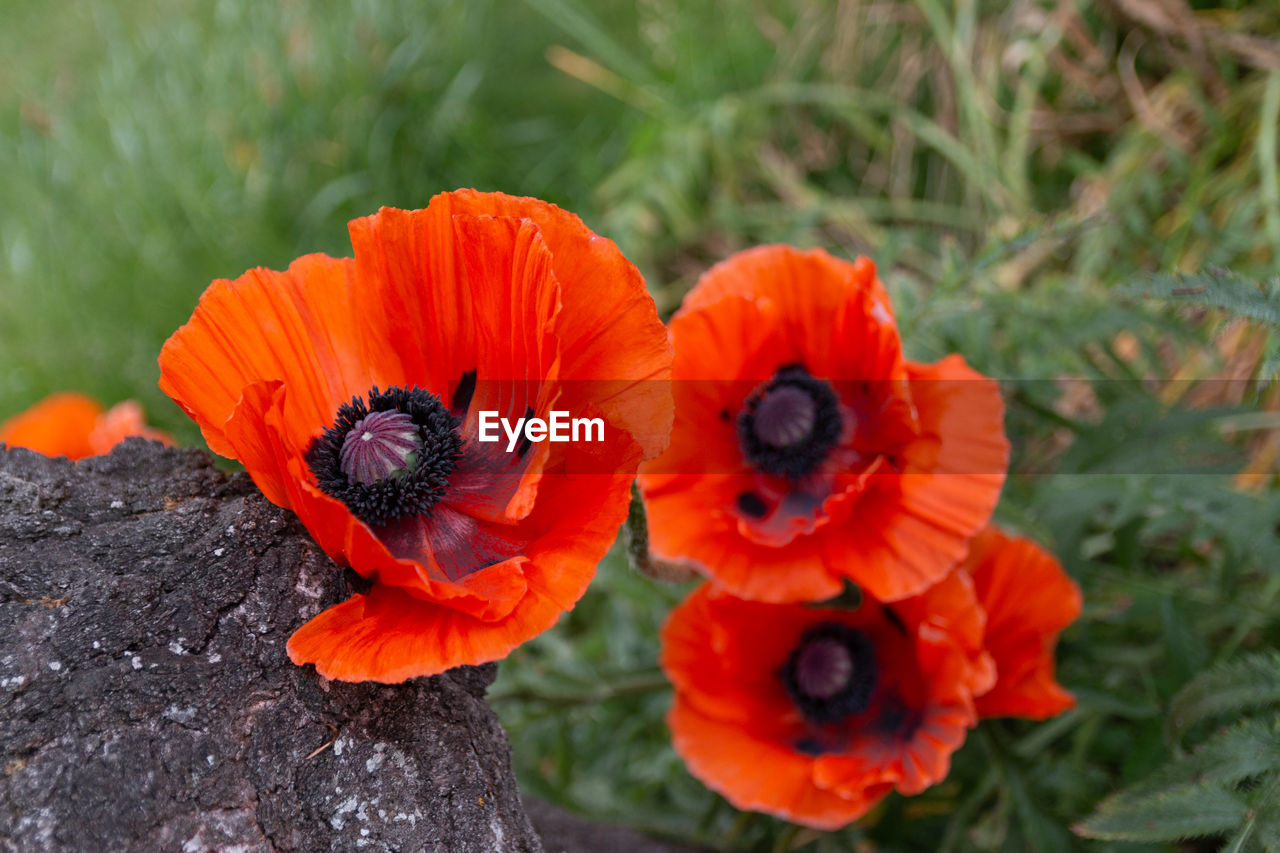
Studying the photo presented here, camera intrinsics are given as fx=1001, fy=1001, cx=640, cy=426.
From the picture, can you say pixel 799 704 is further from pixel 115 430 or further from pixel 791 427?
pixel 115 430

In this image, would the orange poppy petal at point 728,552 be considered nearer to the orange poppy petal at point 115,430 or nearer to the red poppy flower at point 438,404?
the red poppy flower at point 438,404

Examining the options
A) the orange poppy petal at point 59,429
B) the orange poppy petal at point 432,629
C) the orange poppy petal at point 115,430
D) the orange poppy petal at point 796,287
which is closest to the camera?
the orange poppy petal at point 432,629

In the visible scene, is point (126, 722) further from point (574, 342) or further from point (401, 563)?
point (574, 342)

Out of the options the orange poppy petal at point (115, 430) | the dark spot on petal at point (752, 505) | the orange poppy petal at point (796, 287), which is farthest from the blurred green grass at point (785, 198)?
the orange poppy petal at point (115, 430)

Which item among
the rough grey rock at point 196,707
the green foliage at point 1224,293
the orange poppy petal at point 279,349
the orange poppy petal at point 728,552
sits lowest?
the orange poppy petal at point 728,552

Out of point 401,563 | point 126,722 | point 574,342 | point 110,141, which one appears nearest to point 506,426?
point 574,342

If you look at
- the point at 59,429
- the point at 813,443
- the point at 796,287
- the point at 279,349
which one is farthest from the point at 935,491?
the point at 59,429

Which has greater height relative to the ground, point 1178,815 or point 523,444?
point 523,444
